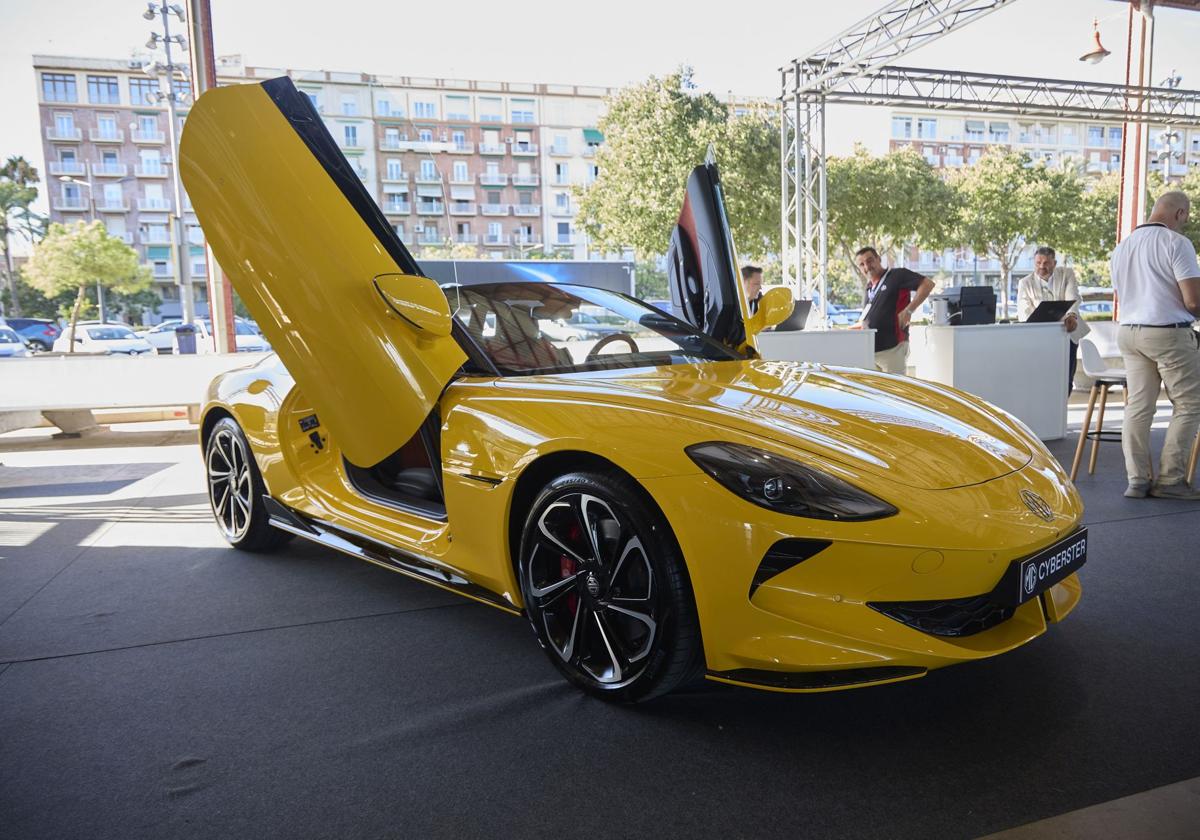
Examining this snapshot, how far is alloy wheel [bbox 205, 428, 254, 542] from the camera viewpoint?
13.0 ft

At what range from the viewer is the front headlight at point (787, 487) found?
193 centimetres

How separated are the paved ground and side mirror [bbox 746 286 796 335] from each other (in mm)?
1502

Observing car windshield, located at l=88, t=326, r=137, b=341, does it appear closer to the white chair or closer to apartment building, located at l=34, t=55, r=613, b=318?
apartment building, located at l=34, t=55, r=613, b=318

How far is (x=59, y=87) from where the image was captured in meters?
31.0

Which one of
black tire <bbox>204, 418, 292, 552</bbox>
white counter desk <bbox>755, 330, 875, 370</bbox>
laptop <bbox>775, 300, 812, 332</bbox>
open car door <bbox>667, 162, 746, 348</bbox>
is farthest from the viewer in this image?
laptop <bbox>775, 300, 812, 332</bbox>

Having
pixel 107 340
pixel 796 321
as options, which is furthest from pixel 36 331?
pixel 796 321

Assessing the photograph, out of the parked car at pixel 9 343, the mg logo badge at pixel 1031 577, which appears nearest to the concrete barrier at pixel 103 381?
the mg logo badge at pixel 1031 577

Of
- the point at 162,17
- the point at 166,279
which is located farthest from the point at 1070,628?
the point at 166,279

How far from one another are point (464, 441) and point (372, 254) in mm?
753

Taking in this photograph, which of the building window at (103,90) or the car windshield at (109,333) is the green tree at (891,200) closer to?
the car windshield at (109,333)

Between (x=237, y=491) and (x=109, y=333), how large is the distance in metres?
22.1

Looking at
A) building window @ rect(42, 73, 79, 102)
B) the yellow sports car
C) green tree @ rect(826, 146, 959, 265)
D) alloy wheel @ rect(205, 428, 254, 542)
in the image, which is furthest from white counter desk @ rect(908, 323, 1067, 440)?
building window @ rect(42, 73, 79, 102)

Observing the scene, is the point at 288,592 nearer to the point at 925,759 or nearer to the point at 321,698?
the point at 321,698

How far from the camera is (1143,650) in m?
2.60
